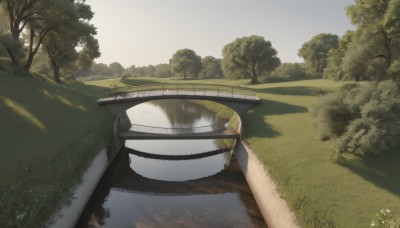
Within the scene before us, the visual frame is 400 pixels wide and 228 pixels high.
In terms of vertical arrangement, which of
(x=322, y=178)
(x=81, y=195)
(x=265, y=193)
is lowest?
(x=265, y=193)

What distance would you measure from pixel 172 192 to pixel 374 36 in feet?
111

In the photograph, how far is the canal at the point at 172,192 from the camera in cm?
2502

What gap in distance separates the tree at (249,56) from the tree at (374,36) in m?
41.8

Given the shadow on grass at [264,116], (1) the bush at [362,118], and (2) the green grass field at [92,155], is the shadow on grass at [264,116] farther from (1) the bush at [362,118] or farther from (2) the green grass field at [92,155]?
(1) the bush at [362,118]

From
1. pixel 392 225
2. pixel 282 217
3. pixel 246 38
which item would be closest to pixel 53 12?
pixel 282 217

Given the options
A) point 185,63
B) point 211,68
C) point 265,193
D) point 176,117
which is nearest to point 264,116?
point 265,193

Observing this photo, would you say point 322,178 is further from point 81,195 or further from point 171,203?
point 81,195

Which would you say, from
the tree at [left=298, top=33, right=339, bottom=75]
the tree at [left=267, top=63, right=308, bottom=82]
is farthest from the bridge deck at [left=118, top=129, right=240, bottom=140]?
the tree at [left=298, top=33, right=339, bottom=75]

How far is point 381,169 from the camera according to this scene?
969 inches

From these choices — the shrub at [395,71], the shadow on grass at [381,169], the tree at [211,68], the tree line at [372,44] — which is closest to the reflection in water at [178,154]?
the shadow on grass at [381,169]

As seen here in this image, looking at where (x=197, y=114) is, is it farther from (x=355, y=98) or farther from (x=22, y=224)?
(x=22, y=224)

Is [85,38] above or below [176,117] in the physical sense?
above

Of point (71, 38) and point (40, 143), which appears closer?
point (40, 143)

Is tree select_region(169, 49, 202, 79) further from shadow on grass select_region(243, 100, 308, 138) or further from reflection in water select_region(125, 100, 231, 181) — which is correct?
shadow on grass select_region(243, 100, 308, 138)
